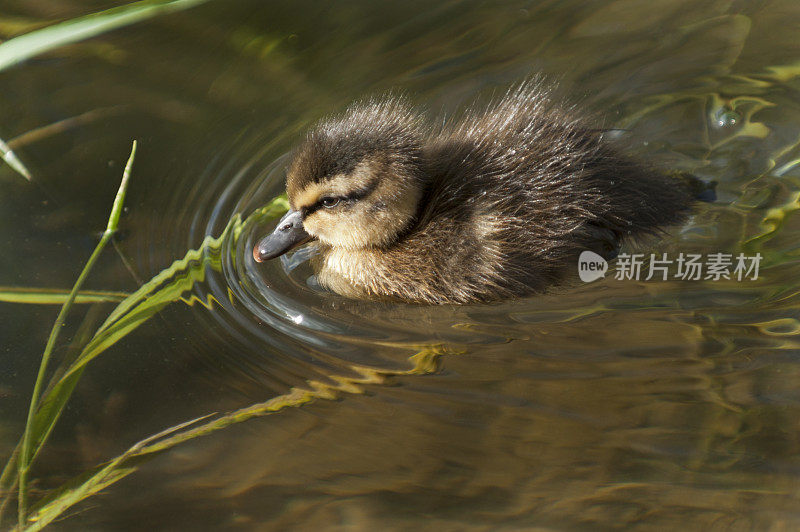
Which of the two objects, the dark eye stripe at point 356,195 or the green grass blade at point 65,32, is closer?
the green grass blade at point 65,32

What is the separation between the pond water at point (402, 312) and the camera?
2170mm

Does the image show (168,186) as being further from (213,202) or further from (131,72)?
(131,72)

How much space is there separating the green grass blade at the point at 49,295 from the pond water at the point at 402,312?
3 centimetres

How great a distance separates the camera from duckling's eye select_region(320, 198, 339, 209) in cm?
268

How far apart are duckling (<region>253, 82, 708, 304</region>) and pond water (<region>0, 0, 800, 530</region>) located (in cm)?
13

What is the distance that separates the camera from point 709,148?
10.9 feet

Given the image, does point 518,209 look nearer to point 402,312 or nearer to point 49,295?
point 402,312

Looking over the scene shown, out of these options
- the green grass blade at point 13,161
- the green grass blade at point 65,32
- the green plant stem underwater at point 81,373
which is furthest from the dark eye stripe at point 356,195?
the green grass blade at point 13,161

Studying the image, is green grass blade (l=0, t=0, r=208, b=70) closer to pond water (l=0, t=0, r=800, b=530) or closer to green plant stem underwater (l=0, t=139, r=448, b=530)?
green plant stem underwater (l=0, t=139, r=448, b=530)

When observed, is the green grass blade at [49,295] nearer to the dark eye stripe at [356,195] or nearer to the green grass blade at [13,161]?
the green grass blade at [13,161]

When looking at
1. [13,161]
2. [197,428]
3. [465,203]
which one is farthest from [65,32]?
[465,203]

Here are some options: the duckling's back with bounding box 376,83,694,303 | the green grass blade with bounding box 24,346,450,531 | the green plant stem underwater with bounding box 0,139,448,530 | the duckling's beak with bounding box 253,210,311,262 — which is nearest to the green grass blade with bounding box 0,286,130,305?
the green plant stem underwater with bounding box 0,139,448,530

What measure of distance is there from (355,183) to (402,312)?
443mm

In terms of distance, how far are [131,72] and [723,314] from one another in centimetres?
238
